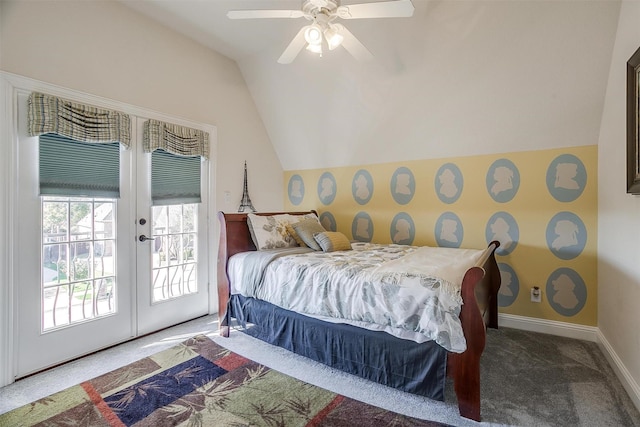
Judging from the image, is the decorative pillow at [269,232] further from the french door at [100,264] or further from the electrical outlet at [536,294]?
the electrical outlet at [536,294]

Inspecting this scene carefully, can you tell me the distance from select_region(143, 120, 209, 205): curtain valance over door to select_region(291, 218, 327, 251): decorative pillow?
1.13 metres

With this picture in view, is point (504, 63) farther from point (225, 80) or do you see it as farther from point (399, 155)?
point (225, 80)

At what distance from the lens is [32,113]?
83.2 inches

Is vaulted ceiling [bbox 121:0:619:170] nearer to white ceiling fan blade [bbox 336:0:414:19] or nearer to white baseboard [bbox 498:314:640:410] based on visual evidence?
white ceiling fan blade [bbox 336:0:414:19]

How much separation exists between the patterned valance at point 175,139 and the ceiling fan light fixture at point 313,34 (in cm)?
170

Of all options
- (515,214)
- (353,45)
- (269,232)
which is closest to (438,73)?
(353,45)

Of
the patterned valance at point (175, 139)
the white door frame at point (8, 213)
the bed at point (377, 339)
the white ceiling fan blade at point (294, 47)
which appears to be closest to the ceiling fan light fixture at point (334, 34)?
the white ceiling fan blade at point (294, 47)

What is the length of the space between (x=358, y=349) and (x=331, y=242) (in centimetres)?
116

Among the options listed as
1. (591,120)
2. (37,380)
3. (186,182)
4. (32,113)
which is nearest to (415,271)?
(591,120)

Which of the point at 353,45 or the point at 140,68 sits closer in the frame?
the point at 353,45

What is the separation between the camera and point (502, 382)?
2029mm

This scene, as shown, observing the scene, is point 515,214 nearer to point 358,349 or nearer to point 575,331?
point 575,331

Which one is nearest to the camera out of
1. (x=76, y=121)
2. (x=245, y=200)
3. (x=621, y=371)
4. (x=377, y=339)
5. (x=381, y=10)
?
(x=381, y=10)

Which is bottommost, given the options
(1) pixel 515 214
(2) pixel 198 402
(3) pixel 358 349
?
(2) pixel 198 402
